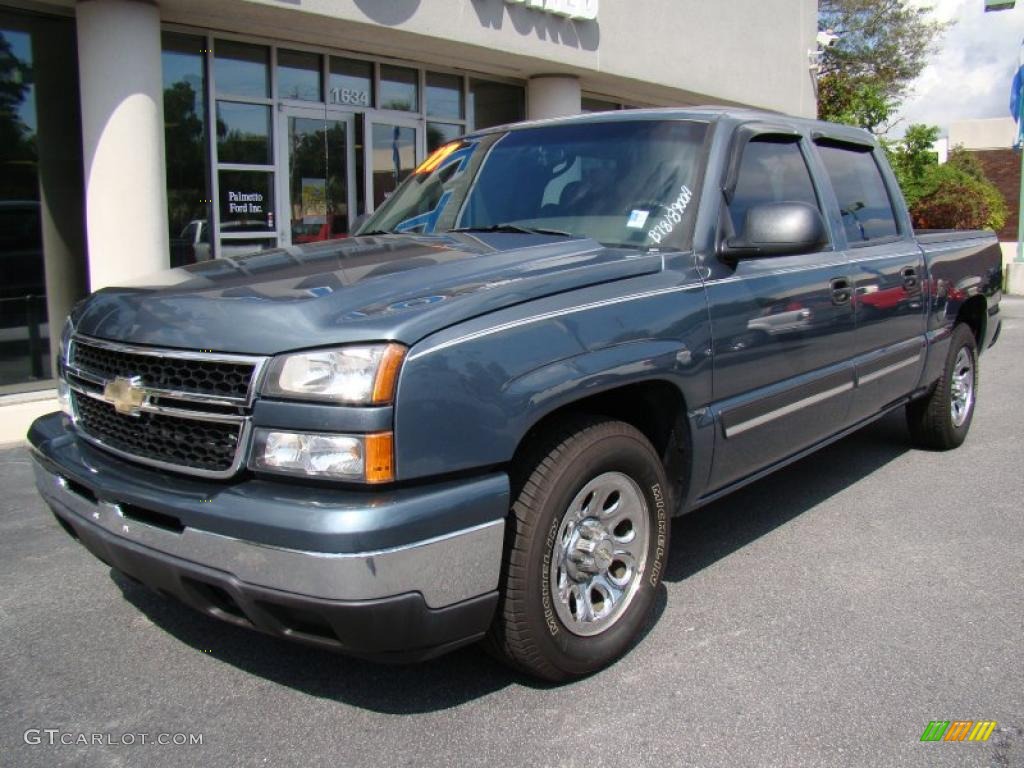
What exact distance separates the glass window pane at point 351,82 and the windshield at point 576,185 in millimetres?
6827

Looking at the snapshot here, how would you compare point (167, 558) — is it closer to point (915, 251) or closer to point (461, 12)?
point (915, 251)

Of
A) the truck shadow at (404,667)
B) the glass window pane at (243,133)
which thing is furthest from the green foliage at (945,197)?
the truck shadow at (404,667)

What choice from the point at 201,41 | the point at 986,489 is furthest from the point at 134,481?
the point at 201,41

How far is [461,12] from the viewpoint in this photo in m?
9.97

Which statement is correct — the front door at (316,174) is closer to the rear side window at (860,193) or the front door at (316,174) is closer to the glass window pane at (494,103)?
the glass window pane at (494,103)

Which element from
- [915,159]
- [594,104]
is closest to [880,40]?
[915,159]

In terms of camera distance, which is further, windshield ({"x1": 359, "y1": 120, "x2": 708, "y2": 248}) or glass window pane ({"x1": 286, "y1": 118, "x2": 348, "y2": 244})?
glass window pane ({"x1": 286, "y1": 118, "x2": 348, "y2": 244})

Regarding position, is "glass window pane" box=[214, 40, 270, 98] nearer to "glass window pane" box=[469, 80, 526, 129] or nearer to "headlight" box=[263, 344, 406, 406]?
"glass window pane" box=[469, 80, 526, 129]

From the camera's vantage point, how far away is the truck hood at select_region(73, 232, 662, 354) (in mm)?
2605

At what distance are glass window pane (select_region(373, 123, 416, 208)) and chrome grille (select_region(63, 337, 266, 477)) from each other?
8.60 meters

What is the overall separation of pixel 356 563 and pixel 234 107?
28.1ft

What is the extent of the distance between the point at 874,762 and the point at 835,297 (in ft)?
7.18

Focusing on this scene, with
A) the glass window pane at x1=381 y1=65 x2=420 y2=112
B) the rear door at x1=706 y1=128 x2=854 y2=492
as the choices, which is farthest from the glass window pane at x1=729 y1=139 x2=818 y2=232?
the glass window pane at x1=381 y1=65 x2=420 y2=112

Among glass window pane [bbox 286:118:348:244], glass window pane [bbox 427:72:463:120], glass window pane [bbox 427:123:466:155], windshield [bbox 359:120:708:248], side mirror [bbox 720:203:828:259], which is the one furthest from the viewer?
glass window pane [bbox 427:123:466:155]
